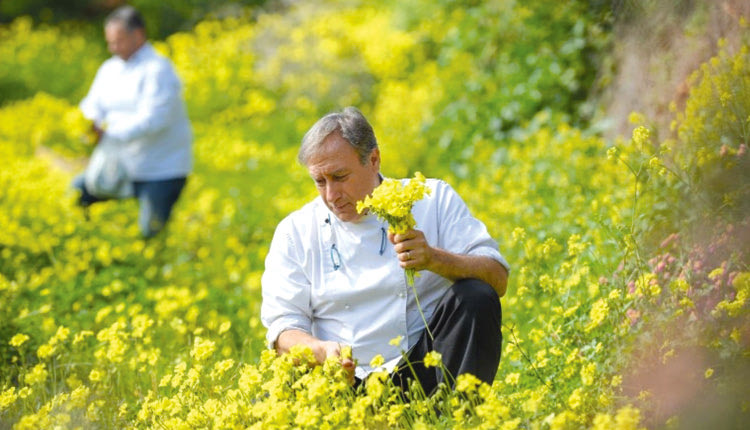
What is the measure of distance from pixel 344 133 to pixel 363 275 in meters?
0.47

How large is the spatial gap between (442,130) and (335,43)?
2811mm

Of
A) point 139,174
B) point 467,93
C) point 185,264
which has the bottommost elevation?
point 185,264

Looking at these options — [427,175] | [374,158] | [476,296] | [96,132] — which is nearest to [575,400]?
[476,296]

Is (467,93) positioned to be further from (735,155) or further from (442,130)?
(735,155)

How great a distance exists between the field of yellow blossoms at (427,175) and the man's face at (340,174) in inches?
21.8

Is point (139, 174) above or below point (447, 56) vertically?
below

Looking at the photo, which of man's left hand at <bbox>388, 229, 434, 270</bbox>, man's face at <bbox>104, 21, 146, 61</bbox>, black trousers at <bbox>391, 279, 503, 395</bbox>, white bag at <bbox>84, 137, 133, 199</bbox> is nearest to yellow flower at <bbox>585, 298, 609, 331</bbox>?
black trousers at <bbox>391, 279, 503, 395</bbox>

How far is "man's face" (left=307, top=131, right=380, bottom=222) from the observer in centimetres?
321

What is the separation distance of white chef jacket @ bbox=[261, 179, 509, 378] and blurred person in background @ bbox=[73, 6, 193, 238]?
3159 millimetres

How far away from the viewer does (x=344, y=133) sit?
324cm

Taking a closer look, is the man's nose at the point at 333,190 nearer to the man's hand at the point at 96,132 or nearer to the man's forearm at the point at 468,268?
the man's forearm at the point at 468,268

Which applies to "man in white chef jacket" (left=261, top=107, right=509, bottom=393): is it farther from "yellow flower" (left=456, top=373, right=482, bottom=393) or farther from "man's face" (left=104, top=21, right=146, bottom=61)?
"man's face" (left=104, top=21, right=146, bottom=61)

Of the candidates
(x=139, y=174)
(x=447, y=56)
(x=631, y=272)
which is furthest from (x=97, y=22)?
(x=631, y=272)

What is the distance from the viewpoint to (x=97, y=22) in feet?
52.6
